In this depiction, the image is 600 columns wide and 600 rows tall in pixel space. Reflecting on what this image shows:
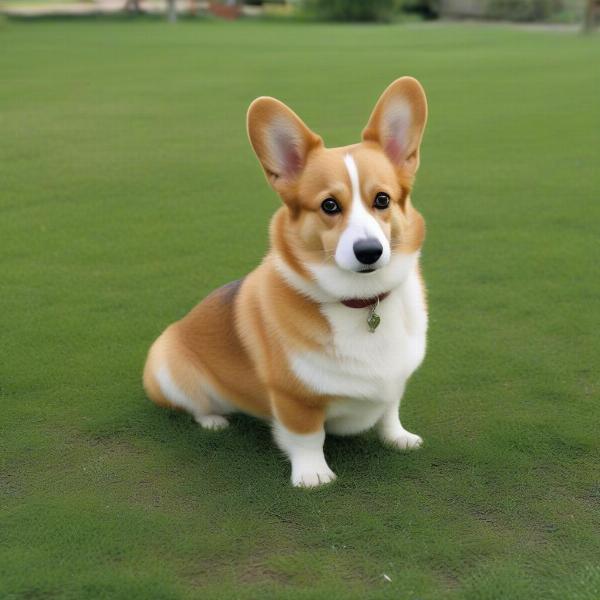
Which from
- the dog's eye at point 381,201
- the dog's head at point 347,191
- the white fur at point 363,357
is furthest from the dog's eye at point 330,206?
the white fur at point 363,357

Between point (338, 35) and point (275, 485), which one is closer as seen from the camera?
point (275, 485)

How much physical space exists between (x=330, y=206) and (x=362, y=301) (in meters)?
0.30

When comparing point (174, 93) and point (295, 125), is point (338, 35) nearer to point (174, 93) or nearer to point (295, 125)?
point (174, 93)

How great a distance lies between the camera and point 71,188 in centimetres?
593

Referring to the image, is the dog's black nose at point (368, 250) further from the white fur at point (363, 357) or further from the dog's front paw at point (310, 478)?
the dog's front paw at point (310, 478)

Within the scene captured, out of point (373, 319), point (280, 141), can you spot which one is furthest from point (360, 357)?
point (280, 141)

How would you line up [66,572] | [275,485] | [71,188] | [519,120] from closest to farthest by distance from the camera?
1. [66,572]
2. [275,485]
3. [71,188]
4. [519,120]

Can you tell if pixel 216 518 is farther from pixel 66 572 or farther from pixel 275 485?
pixel 66 572

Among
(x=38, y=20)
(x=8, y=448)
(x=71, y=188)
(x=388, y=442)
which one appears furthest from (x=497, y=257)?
(x=38, y=20)

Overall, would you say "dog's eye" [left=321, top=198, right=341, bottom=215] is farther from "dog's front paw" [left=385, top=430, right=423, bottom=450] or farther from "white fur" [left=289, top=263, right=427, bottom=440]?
"dog's front paw" [left=385, top=430, right=423, bottom=450]

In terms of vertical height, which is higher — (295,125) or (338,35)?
(295,125)

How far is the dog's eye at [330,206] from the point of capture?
2.29m

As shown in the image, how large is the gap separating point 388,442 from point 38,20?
24.6 metres

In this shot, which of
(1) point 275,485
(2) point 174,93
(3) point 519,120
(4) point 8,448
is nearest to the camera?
(1) point 275,485
